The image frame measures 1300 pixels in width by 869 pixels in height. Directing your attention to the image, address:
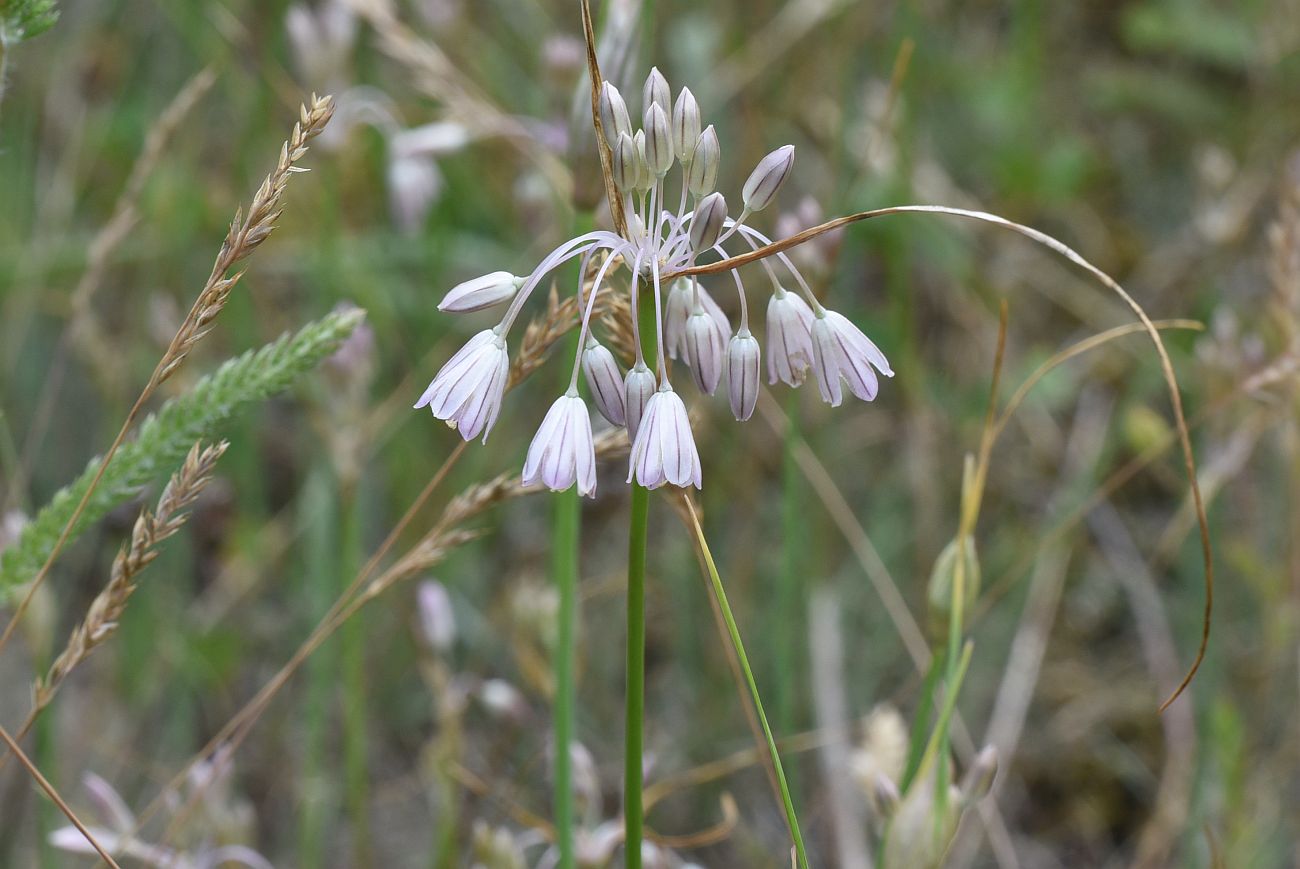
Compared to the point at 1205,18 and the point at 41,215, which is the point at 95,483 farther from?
the point at 1205,18

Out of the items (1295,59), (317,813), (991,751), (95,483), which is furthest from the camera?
(1295,59)

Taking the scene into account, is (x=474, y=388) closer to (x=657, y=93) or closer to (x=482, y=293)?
(x=482, y=293)

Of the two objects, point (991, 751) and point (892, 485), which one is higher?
point (991, 751)

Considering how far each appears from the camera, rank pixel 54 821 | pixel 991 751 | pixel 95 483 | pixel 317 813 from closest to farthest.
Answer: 1. pixel 95 483
2. pixel 991 751
3. pixel 54 821
4. pixel 317 813

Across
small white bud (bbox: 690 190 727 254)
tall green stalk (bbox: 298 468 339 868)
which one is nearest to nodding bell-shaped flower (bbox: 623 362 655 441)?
small white bud (bbox: 690 190 727 254)

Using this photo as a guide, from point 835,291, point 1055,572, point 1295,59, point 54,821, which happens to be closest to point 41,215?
point 54,821

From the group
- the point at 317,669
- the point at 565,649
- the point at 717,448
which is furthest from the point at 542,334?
the point at 717,448

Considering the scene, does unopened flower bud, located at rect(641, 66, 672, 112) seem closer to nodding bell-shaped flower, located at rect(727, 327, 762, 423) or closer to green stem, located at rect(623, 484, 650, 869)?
nodding bell-shaped flower, located at rect(727, 327, 762, 423)

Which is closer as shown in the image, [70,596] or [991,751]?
[991,751]
